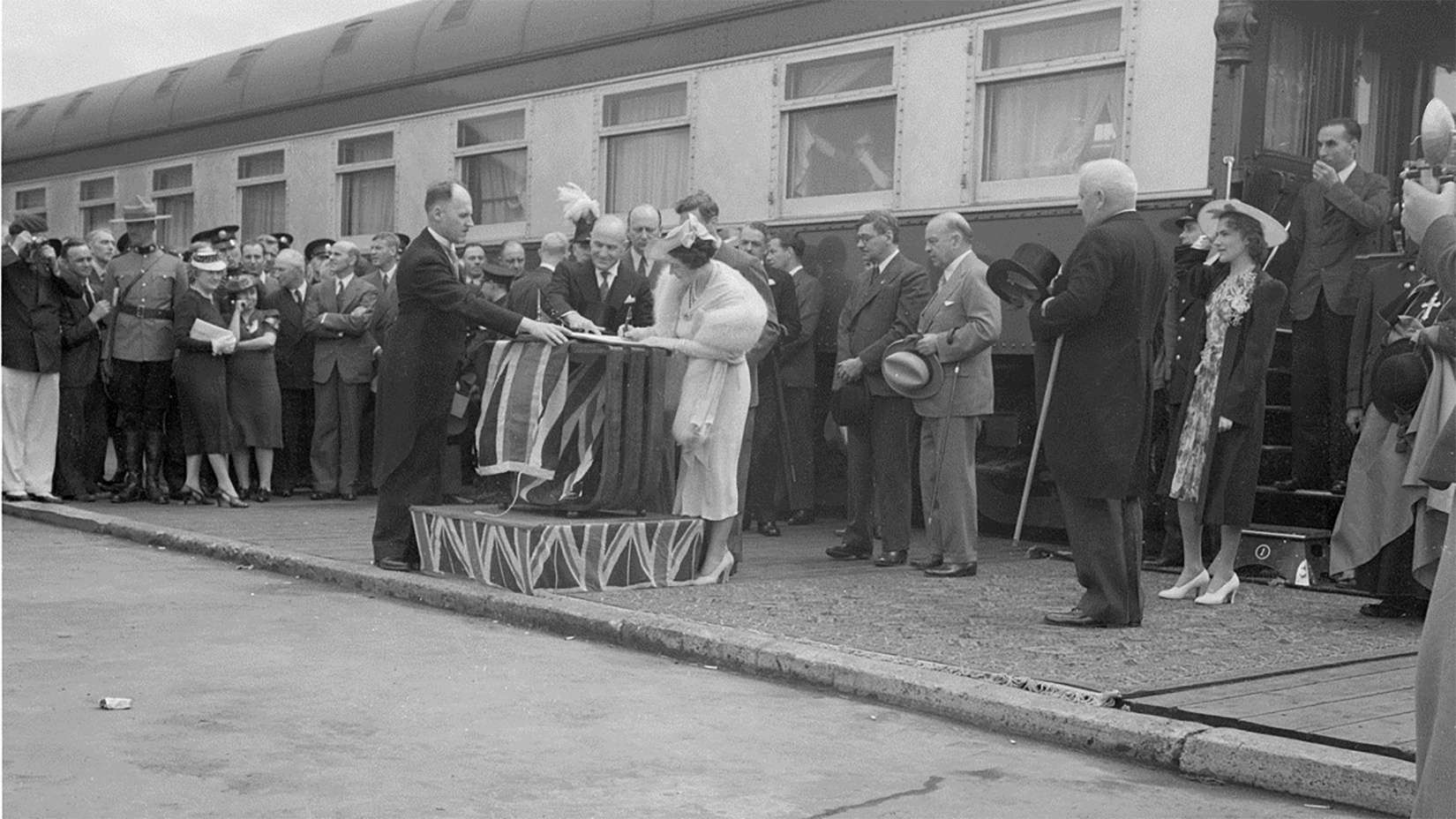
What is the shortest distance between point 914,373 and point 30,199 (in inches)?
554

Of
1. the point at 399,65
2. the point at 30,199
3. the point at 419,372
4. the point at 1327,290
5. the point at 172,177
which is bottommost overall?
the point at 419,372

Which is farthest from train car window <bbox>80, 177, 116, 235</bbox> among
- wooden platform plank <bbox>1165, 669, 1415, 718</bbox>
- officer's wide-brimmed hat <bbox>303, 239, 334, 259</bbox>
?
wooden platform plank <bbox>1165, 669, 1415, 718</bbox>

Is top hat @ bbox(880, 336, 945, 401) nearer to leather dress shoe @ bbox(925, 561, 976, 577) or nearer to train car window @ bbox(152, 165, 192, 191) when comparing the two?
leather dress shoe @ bbox(925, 561, 976, 577)

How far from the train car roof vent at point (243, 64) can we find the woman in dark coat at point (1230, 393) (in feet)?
35.3

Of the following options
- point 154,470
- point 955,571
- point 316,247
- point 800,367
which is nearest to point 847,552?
point 955,571

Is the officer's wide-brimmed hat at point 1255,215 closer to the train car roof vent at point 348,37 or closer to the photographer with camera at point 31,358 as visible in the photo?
the photographer with camera at point 31,358

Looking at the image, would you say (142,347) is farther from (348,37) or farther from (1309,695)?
(1309,695)

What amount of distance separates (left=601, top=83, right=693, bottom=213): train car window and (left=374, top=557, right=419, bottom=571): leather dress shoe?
4.13 m

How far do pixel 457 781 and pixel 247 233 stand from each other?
12400 mm

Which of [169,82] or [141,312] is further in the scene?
[169,82]

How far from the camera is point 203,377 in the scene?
11945 millimetres

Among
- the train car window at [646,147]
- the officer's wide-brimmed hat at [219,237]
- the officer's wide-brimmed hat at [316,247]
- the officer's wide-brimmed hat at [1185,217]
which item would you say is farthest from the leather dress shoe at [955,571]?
the officer's wide-brimmed hat at [316,247]

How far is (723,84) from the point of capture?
36.7 feet

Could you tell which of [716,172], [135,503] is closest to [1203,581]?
[716,172]
